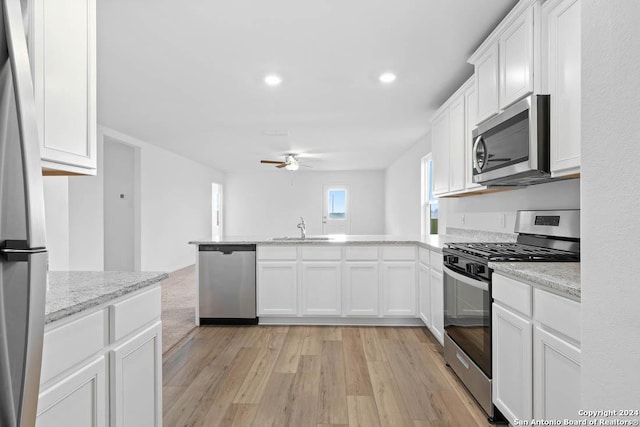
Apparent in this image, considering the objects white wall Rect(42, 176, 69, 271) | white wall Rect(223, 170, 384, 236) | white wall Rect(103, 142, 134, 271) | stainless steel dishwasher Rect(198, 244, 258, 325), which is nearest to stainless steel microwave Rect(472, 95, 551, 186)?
stainless steel dishwasher Rect(198, 244, 258, 325)

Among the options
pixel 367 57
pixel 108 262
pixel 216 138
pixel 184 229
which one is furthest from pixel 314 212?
pixel 367 57

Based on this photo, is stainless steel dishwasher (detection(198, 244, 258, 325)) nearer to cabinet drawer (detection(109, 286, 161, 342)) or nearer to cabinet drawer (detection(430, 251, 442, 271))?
cabinet drawer (detection(430, 251, 442, 271))

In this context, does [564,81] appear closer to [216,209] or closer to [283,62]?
[283,62]

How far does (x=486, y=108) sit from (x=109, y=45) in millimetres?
2787

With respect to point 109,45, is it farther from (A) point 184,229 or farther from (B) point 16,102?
(A) point 184,229

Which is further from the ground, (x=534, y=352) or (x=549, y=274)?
(x=549, y=274)

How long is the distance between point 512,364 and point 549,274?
513mm

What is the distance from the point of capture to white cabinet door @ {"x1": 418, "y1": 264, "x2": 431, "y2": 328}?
10.8ft

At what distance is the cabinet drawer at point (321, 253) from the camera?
12.3ft

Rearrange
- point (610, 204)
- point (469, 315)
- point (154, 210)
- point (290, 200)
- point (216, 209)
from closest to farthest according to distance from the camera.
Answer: point (610, 204) → point (469, 315) → point (154, 210) → point (216, 209) → point (290, 200)

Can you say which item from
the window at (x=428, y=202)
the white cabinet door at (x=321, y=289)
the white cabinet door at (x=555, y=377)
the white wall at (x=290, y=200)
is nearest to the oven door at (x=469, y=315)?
the white cabinet door at (x=555, y=377)

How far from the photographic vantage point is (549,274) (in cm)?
149

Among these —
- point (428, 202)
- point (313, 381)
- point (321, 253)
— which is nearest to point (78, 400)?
point (313, 381)

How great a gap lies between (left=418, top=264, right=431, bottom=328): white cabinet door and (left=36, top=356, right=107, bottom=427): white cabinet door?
8.80 ft
